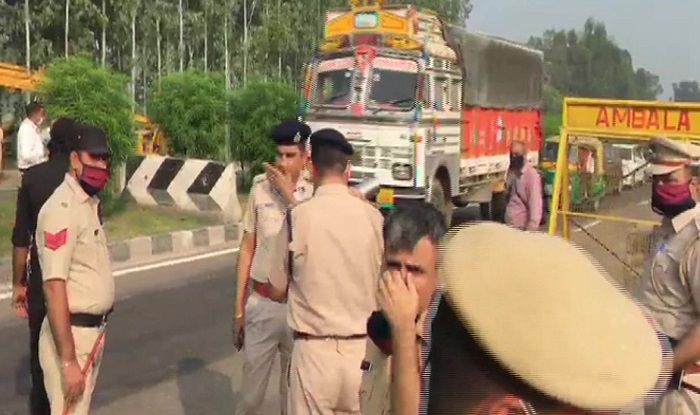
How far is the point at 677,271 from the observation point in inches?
140

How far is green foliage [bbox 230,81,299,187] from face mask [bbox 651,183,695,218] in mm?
14996

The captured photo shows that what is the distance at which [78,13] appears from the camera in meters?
31.2

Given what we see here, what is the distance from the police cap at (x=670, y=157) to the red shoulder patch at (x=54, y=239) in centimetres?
222

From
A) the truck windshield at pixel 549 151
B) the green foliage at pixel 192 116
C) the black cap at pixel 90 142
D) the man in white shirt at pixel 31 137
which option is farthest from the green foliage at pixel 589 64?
the black cap at pixel 90 142

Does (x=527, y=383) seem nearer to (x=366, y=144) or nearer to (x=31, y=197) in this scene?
(x=31, y=197)

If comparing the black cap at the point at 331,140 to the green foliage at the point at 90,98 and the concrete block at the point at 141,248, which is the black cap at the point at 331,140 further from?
the green foliage at the point at 90,98

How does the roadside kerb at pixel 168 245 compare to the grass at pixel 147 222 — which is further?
the grass at pixel 147 222

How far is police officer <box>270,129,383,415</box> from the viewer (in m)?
3.50

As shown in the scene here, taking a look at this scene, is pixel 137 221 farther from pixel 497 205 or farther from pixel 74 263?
pixel 74 263

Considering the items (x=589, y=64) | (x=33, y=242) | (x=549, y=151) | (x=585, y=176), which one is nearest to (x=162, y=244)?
(x=585, y=176)

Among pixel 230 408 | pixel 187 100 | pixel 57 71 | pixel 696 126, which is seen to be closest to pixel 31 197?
pixel 230 408

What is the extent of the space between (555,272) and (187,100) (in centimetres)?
1729

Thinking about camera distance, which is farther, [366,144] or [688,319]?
[366,144]

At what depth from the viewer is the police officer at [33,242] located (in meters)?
Answer: 4.68
